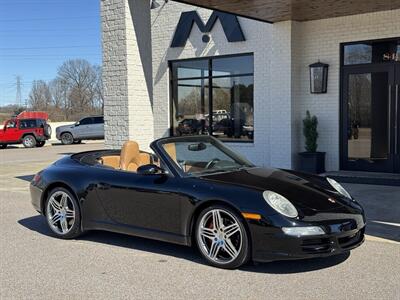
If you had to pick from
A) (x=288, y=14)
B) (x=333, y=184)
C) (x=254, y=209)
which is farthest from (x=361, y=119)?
(x=254, y=209)

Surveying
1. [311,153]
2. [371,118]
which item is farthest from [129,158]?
[371,118]

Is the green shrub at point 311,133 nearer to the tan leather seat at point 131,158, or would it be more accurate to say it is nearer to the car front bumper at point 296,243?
the tan leather seat at point 131,158

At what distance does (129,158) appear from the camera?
689 cm

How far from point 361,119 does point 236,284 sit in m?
7.58

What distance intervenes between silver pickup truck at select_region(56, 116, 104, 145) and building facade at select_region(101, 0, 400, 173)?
653 inches

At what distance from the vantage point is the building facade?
10812mm

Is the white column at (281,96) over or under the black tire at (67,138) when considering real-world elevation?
over

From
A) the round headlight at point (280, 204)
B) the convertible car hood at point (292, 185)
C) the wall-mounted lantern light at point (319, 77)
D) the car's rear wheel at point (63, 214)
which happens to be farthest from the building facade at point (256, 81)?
the round headlight at point (280, 204)

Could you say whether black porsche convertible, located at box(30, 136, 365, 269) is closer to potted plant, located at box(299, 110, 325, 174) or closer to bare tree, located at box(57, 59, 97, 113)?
potted plant, located at box(299, 110, 325, 174)

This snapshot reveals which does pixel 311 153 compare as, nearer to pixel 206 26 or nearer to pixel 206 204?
pixel 206 26

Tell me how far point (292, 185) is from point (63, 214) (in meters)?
2.98

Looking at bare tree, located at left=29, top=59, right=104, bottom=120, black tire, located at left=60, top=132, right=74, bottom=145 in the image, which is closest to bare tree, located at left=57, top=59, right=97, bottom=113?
bare tree, located at left=29, top=59, right=104, bottom=120

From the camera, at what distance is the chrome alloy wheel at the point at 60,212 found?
21.9 feet

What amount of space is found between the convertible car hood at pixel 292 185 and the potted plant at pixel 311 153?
552 cm
